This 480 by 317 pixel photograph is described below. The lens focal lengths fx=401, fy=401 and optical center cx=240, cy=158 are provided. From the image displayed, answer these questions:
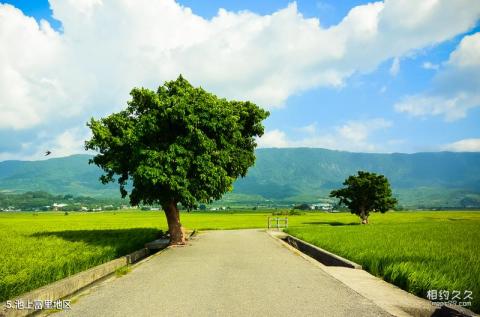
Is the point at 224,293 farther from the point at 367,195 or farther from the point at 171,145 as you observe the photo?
the point at 367,195

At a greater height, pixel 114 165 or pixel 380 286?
pixel 114 165

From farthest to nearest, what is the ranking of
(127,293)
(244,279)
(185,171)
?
(185,171) < (244,279) < (127,293)

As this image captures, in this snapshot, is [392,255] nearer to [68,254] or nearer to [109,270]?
[109,270]

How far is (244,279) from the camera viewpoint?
12172mm

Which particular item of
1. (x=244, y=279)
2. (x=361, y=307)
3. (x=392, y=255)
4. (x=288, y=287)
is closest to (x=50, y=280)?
(x=244, y=279)

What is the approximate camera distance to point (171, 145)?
21484mm

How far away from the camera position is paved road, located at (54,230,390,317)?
8.37 meters

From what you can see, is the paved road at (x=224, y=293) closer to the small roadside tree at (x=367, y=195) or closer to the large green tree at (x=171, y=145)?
the large green tree at (x=171, y=145)

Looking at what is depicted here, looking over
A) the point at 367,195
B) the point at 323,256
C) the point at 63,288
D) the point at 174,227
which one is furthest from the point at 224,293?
the point at 367,195

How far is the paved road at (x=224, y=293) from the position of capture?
27.5ft

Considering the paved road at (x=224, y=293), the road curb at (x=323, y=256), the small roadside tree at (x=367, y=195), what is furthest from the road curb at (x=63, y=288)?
the small roadside tree at (x=367, y=195)

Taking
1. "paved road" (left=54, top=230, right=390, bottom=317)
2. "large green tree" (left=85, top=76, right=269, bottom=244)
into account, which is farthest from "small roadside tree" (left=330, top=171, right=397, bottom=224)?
"paved road" (left=54, top=230, right=390, bottom=317)

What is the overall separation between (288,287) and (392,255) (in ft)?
21.1

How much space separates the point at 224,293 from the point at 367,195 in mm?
50515
